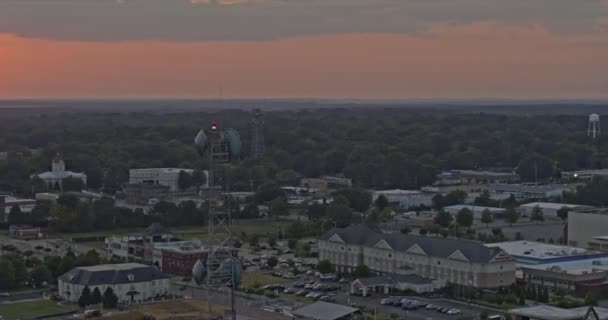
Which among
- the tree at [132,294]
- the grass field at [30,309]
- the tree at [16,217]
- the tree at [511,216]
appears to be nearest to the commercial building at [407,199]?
the tree at [511,216]

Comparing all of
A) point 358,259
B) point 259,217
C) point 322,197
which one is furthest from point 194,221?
point 358,259

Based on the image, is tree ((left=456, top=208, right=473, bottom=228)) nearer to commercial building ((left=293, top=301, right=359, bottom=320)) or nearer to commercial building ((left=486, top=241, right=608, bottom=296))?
commercial building ((left=486, top=241, right=608, bottom=296))

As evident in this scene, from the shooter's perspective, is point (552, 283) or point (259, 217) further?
point (259, 217)

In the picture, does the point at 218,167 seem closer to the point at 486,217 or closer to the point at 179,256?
the point at 179,256

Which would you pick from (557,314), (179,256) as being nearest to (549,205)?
(179,256)

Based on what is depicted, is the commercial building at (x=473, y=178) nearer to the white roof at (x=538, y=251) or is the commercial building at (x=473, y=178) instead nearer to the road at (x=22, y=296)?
the white roof at (x=538, y=251)

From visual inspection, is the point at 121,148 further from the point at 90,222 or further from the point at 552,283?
the point at 552,283
